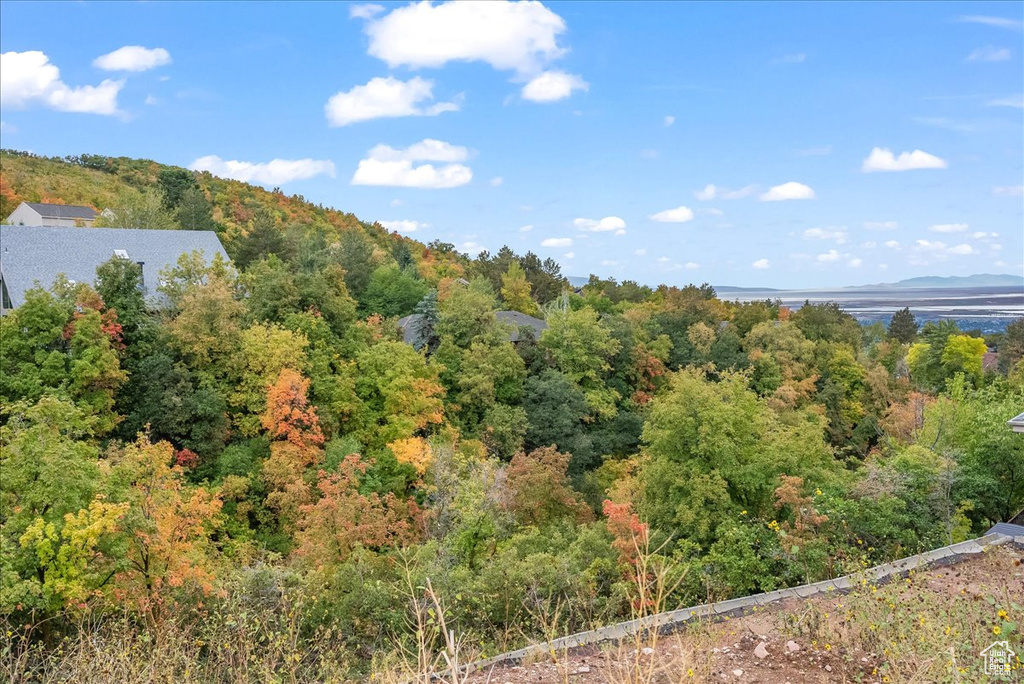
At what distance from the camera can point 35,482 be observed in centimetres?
1105

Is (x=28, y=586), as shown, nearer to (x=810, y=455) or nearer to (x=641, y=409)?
(x=810, y=455)

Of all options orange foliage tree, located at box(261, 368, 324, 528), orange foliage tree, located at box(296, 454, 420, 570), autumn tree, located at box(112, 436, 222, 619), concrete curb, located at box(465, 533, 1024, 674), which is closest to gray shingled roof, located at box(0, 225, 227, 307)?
orange foliage tree, located at box(261, 368, 324, 528)

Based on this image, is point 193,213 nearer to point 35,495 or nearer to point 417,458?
point 417,458

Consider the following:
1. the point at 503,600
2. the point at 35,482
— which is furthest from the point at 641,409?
the point at 35,482

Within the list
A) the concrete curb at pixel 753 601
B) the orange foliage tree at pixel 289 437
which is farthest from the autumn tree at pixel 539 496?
the concrete curb at pixel 753 601

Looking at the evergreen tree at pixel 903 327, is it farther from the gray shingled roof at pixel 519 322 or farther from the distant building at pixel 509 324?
the distant building at pixel 509 324

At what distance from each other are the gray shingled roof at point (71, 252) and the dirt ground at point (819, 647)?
2269 centimetres

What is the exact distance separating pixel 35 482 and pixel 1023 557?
1404 cm

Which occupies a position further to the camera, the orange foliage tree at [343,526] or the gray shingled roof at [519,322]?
the gray shingled roof at [519,322]

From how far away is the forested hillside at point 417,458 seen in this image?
9250 millimetres

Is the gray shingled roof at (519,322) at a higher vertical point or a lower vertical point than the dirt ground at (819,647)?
higher

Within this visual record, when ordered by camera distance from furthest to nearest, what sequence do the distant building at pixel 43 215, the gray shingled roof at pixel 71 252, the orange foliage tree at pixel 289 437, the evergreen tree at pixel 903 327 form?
the evergreen tree at pixel 903 327
the distant building at pixel 43 215
the gray shingled roof at pixel 71 252
the orange foliage tree at pixel 289 437

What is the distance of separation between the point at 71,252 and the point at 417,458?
14577mm

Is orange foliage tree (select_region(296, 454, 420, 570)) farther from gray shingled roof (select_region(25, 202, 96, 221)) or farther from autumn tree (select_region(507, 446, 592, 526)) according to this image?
gray shingled roof (select_region(25, 202, 96, 221))
